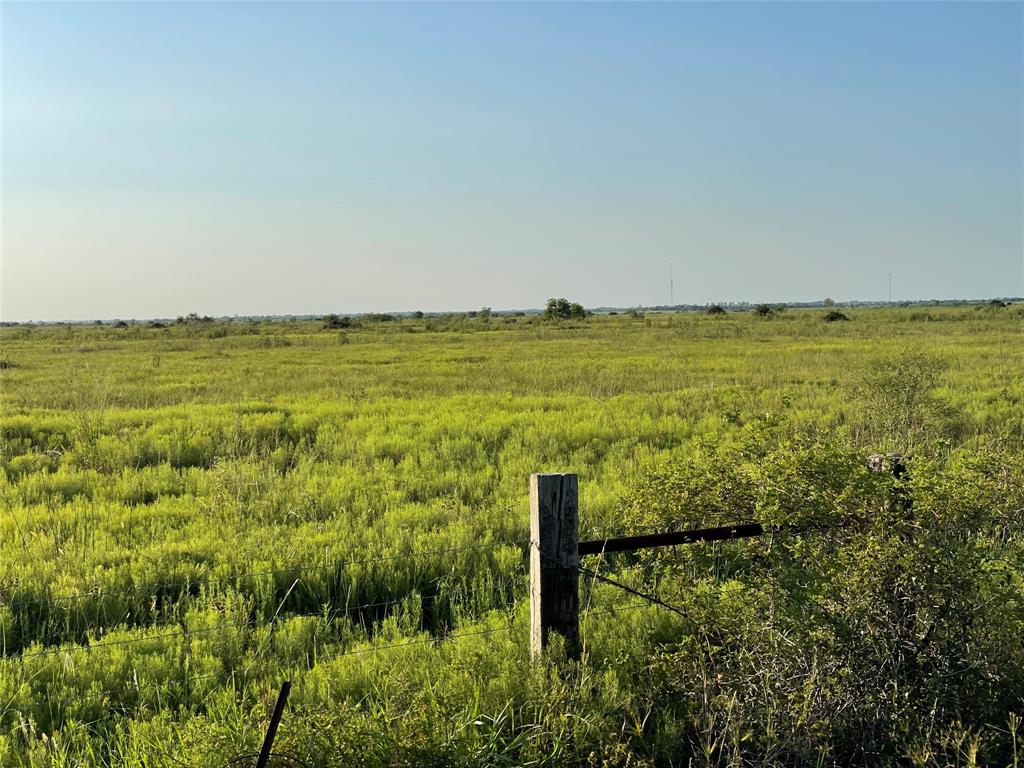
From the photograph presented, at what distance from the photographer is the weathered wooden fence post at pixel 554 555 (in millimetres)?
4035

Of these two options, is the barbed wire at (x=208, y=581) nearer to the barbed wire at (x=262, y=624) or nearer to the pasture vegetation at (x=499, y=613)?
the pasture vegetation at (x=499, y=613)

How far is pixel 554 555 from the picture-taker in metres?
4.11

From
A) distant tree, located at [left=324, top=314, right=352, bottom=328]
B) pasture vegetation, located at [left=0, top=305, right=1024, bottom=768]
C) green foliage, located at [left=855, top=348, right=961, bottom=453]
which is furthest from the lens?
distant tree, located at [left=324, top=314, right=352, bottom=328]

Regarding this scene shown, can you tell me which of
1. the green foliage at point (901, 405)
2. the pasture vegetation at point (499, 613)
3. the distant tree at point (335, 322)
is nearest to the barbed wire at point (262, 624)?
the pasture vegetation at point (499, 613)

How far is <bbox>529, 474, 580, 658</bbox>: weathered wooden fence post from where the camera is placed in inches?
159

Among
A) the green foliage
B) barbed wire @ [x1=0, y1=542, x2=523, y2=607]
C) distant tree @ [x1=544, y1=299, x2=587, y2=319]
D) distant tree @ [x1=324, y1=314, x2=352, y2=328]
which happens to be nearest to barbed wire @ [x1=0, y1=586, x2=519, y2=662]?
barbed wire @ [x1=0, y1=542, x2=523, y2=607]

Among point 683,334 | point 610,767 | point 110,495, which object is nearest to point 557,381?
point 110,495

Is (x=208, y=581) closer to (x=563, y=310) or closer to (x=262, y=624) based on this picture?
(x=262, y=624)

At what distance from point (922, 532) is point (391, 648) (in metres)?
3.56

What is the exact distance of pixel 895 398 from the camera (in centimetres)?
1319

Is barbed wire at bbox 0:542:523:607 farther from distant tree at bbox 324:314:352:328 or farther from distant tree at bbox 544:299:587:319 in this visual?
distant tree at bbox 544:299:587:319

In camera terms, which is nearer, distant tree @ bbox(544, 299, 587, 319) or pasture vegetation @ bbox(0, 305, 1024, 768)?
pasture vegetation @ bbox(0, 305, 1024, 768)

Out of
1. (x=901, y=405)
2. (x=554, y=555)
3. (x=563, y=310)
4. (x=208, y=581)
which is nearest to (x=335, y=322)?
(x=563, y=310)

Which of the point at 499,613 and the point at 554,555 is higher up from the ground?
the point at 554,555
